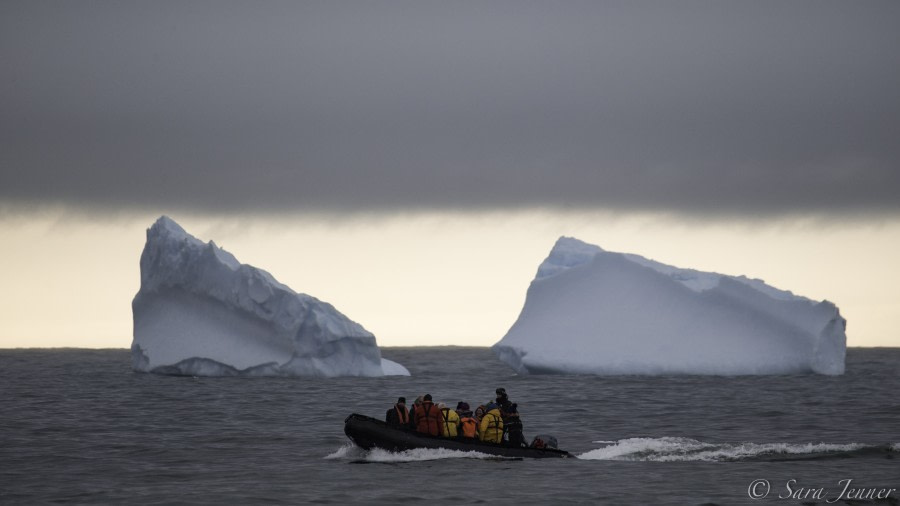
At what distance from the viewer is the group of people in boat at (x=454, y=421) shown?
2302 cm

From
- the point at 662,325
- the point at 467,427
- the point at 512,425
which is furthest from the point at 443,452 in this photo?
the point at 662,325

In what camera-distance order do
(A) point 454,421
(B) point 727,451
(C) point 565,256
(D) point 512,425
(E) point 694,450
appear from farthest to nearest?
(C) point 565,256 < (E) point 694,450 < (B) point 727,451 < (D) point 512,425 < (A) point 454,421

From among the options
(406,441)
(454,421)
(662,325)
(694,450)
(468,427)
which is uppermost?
(662,325)

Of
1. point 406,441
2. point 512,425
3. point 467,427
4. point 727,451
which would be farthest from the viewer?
point 727,451

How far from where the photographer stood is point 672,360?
44531 millimetres

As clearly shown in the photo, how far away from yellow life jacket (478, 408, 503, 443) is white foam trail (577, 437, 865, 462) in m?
1.86

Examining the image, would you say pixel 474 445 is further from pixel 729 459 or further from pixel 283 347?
pixel 283 347

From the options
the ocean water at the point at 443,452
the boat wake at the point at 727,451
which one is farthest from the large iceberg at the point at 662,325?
the boat wake at the point at 727,451

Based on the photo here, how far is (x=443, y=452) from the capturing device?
907 inches

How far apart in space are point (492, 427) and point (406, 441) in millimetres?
1648

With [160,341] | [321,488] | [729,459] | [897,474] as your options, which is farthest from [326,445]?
[160,341]

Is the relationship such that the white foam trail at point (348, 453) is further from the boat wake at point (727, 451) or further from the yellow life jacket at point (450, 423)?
the boat wake at point (727, 451)

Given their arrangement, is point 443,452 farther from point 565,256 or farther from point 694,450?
point 565,256

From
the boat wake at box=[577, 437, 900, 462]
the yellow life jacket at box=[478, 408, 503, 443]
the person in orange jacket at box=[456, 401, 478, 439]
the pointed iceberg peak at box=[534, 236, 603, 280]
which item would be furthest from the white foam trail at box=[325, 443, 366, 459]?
the pointed iceberg peak at box=[534, 236, 603, 280]
